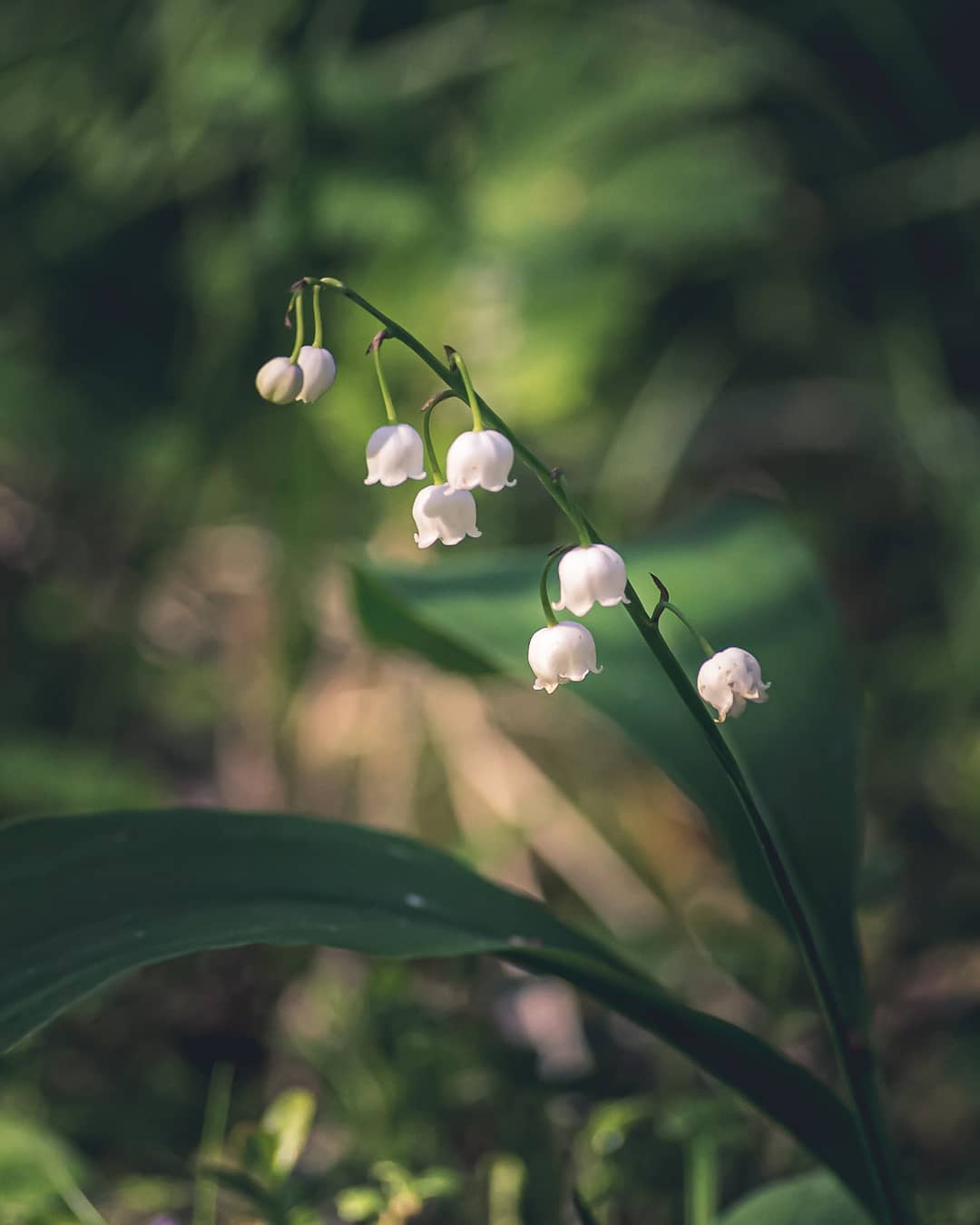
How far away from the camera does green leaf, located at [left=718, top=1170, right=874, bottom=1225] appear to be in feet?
2.50

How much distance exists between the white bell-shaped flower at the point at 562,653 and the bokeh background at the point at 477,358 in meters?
0.94

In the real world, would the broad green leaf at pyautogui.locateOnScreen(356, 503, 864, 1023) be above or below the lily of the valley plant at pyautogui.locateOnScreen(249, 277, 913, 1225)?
above

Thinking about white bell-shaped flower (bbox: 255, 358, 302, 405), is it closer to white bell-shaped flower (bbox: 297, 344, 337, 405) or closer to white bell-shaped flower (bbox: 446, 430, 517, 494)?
white bell-shaped flower (bbox: 297, 344, 337, 405)

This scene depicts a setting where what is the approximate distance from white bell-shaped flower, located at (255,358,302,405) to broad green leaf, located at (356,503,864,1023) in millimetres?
379

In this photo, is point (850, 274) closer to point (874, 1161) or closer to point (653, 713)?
point (653, 713)

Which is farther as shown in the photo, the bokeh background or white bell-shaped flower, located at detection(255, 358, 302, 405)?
the bokeh background

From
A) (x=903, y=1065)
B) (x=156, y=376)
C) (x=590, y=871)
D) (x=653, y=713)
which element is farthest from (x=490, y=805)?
(x=156, y=376)

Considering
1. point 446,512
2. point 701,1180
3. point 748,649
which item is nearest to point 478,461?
point 446,512

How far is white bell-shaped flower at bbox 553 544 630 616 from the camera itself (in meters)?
0.56

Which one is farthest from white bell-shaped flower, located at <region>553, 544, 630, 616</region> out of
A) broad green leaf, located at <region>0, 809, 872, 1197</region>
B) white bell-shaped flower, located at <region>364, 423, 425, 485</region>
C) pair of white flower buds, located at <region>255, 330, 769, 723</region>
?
broad green leaf, located at <region>0, 809, 872, 1197</region>

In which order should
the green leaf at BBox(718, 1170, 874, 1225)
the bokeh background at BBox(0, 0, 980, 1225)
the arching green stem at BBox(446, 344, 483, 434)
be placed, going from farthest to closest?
the bokeh background at BBox(0, 0, 980, 1225), the green leaf at BBox(718, 1170, 874, 1225), the arching green stem at BBox(446, 344, 483, 434)

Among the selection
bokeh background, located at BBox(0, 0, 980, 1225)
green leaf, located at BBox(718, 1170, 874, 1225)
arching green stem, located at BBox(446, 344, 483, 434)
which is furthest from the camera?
bokeh background, located at BBox(0, 0, 980, 1225)

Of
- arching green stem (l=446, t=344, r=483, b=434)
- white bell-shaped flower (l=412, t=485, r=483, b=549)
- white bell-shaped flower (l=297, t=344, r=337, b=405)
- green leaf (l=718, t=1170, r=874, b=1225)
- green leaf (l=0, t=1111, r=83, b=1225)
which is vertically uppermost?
white bell-shaped flower (l=297, t=344, r=337, b=405)

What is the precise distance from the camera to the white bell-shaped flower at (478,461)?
1.94ft
